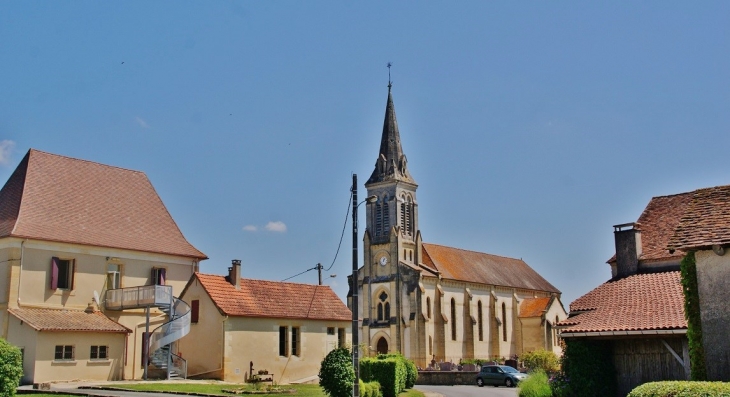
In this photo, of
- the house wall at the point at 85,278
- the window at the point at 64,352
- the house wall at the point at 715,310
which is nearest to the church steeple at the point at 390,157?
the house wall at the point at 85,278

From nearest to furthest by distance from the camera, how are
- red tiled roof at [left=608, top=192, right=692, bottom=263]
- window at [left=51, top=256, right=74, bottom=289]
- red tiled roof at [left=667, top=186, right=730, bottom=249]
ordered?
red tiled roof at [left=667, top=186, right=730, bottom=249] < red tiled roof at [left=608, top=192, right=692, bottom=263] < window at [left=51, top=256, right=74, bottom=289]

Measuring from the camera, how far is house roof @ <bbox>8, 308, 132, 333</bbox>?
32594mm

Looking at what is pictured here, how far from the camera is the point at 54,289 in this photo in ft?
116

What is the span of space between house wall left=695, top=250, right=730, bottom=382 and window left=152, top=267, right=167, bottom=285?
28510mm

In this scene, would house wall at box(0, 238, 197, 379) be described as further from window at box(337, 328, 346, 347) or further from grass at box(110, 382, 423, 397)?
window at box(337, 328, 346, 347)

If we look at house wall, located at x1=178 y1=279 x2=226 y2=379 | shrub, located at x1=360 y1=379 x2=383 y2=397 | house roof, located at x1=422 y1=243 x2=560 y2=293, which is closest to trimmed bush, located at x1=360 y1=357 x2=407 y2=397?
shrub, located at x1=360 y1=379 x2=383 y2=397

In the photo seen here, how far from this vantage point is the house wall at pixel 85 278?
34312 mm

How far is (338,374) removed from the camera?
2455cm

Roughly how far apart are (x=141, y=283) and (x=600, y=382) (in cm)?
2410

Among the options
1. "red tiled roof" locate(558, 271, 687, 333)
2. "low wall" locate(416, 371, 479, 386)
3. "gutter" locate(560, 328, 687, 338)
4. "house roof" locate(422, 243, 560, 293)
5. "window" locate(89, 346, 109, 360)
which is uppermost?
"house roof" locate(422, 243, 560, 293)

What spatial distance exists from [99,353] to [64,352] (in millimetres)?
2059

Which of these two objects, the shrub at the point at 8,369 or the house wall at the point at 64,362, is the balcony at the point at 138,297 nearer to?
the house wall at the point at 64,362

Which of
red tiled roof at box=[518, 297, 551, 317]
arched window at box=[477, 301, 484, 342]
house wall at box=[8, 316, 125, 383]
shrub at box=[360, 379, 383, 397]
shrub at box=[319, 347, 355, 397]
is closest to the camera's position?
shrub at box=[319, 347, 355, 397]

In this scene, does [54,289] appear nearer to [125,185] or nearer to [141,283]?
[141,283]
